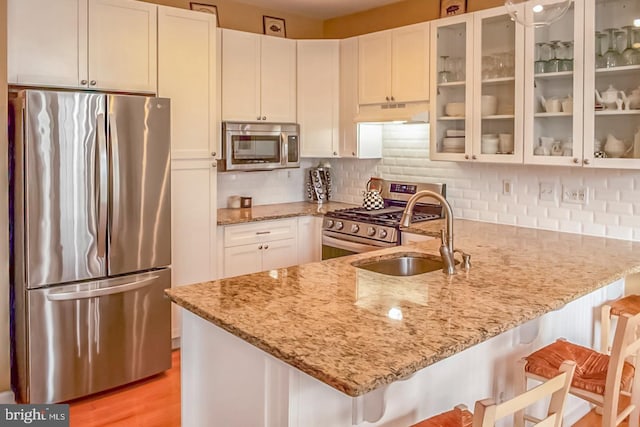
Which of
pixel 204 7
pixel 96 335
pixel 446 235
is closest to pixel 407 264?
pixel 446 235

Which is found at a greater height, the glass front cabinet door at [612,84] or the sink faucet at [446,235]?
the glass front cabinet door at [612,84]

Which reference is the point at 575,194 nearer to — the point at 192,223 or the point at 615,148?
the point at 615,148

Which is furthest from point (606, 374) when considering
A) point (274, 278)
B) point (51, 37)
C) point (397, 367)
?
point (51, 37)

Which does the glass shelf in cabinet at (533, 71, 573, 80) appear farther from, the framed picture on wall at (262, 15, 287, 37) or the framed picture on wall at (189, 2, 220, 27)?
the framed picture on wall at (189, 2, 220, 27)

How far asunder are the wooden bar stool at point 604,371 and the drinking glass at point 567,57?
5.61 feet

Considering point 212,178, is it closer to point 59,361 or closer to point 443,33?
point 59,361

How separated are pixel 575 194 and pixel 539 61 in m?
0.89

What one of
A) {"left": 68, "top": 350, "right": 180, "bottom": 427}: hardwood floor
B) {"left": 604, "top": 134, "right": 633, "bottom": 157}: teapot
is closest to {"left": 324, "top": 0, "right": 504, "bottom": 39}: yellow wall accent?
{"left": 604, "top": 134, "right": 633, "bottom": 157}: teapot

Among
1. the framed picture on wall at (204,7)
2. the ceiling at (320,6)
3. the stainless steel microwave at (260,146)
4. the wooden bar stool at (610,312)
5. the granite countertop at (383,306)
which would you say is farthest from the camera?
the ceiling at (320,6)

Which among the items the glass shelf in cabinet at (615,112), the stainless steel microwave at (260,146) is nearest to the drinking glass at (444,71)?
the glass shelf in cabinet at (615,112)

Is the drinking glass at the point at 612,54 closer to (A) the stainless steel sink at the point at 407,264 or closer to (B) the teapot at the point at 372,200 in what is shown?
(A) the stainless steel sink at the point at 407,264

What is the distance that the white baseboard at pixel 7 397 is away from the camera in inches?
120

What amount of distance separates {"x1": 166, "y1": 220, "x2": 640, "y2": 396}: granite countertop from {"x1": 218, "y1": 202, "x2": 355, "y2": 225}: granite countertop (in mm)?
1599

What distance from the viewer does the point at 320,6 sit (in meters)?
4.80
